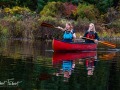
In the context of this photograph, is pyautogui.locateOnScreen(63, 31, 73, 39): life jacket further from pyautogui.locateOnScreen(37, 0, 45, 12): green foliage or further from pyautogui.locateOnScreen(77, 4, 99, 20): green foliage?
pyautogui.locateOnScreen(37, 0, 45, 12): green foliage

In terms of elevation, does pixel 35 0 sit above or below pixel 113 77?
above

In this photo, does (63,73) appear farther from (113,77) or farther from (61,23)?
(61,23)

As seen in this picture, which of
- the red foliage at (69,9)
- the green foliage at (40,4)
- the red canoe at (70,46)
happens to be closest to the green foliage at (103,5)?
the red foliage at (69,9)

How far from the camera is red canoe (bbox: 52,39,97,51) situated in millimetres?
24594

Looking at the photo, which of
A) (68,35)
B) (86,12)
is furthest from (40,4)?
(68,35)

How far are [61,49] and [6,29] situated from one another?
1290 centimetres

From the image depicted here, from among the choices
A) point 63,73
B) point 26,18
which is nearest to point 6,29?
point 26,18

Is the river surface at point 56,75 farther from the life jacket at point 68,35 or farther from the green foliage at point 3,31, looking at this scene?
the green foliage at point 3,31

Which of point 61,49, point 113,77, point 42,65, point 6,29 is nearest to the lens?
point 113,77

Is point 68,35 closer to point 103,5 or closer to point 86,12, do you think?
point 86,12

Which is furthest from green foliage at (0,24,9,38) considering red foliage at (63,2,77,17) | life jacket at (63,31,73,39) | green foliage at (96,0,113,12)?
green foliage at (96,0,113,12)

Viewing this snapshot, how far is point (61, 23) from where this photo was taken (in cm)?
4009

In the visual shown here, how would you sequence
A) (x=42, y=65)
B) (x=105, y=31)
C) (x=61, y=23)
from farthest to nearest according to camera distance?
(x=105, y=31) < (x=61, y=23) < (x=42, y=65)

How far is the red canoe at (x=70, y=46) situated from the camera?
24.6m
